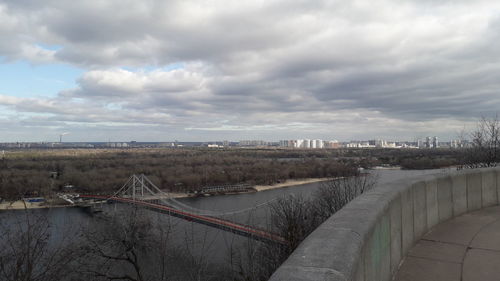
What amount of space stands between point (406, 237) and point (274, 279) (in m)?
2.51

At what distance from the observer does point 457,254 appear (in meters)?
3.24

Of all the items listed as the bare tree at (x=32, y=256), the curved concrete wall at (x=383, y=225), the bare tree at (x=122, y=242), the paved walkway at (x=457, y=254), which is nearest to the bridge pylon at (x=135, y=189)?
the bare tree at (x=122, y=242)

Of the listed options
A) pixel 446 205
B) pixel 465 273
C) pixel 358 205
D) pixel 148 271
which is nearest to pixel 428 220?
pixel 446 205

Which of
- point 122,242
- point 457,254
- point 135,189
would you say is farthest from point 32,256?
point 135,189

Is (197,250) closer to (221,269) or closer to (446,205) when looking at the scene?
(221,269)

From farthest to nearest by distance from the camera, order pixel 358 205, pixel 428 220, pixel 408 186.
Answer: pixel 428 220, pixel 408 186, pixel 358 205

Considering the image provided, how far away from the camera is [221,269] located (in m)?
16.2

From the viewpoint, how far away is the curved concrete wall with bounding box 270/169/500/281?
1.58m

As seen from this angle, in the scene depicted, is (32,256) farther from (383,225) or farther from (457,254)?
(457,254)

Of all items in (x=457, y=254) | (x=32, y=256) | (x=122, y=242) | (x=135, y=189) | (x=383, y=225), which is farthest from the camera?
(x=135, y=189)

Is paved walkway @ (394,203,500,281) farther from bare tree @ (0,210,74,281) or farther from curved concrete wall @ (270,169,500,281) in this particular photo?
bare tree @ (0,210,74,281)

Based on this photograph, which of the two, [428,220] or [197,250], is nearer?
[428,220]

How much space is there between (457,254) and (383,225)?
117 centimetres

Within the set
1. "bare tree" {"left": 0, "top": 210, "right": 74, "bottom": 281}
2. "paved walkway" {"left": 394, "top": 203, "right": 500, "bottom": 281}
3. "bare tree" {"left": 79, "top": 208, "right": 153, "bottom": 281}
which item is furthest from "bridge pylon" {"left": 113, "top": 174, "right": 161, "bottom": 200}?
"paved walkway" {"left": 394, "top": 203, "right": 500, "bottom": 281}
